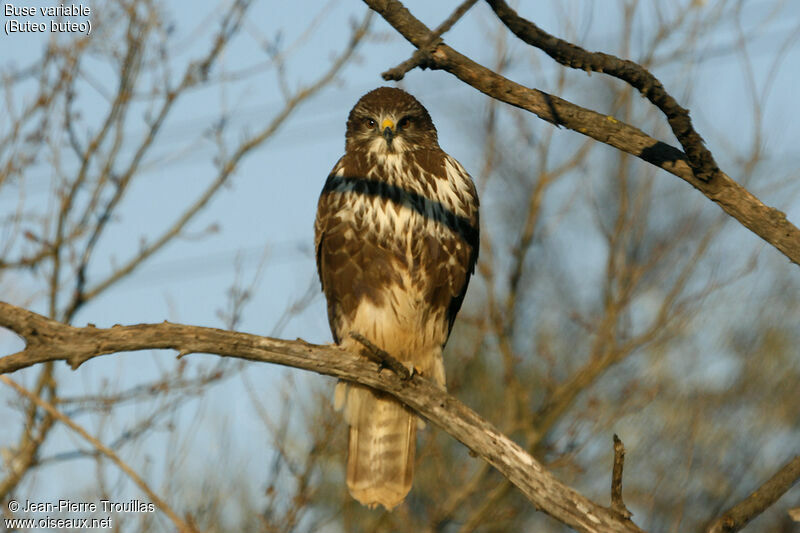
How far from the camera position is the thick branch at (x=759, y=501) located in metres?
3.34

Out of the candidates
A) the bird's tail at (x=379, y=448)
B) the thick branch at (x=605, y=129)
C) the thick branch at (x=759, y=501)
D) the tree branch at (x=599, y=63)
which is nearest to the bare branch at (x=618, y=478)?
the thick branch at (x=759, y=501)

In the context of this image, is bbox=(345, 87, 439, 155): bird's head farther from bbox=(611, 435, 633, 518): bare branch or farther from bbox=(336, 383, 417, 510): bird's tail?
bbox=(611, 435, 633, 518): bare branch

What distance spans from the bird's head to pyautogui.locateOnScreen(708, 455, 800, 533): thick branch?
279 centimetres

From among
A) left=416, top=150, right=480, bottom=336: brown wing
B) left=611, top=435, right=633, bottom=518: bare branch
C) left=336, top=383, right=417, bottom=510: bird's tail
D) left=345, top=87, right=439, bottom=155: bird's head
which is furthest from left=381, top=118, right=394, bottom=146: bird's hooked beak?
left=611, top=435, right=633, bottom=518: bare branch

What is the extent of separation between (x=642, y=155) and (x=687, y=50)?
517 cm

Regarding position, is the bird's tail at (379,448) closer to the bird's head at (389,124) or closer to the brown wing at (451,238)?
the brown wing at (451,238)

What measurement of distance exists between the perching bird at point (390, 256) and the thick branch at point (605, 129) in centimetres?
174

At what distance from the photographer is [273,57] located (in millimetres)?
7914

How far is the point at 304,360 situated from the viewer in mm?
4145

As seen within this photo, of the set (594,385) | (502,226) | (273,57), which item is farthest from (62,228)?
(594,385)

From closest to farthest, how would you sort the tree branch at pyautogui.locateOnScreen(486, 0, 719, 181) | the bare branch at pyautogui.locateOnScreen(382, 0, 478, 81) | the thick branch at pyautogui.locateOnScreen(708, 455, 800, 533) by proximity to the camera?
the bare branch at pyautogui.locateOnScreen(382, 0, 478, 81) → the tree branch at pyautogui.locateOnScreen(486, 0, 719, 181) → the thick branch at pyautogui.locateOnScreen(708, 455, 800, 533)

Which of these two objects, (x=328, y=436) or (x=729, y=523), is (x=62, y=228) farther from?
(x=729, y=523)

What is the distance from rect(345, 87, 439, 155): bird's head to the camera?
5.53 metres

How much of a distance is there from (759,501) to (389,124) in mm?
2961
